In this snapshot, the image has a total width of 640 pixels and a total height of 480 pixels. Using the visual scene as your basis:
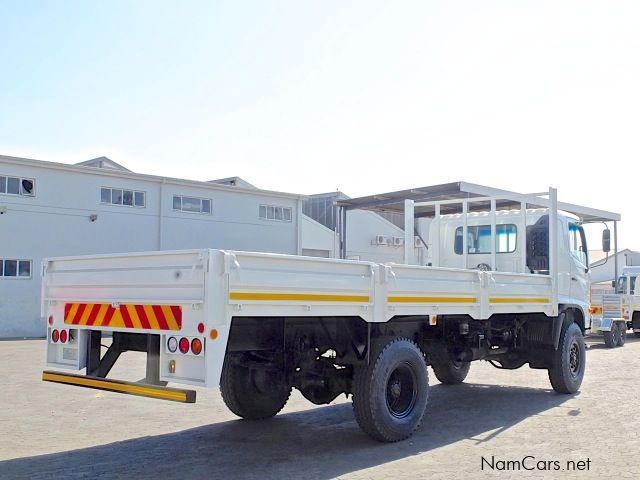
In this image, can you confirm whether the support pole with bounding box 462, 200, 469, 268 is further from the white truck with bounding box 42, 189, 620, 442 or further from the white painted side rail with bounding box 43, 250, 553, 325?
the white painted side rail with bounding box 43, 250, 553, 325

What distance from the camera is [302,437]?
755 centimetres

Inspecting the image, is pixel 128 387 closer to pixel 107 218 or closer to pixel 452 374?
pixel 452 374

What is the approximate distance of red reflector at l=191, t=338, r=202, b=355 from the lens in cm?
555

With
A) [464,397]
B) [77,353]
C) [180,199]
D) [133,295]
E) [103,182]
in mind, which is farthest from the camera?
[180,199]

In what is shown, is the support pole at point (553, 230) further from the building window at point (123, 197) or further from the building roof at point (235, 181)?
the building roof at point (235, 181)

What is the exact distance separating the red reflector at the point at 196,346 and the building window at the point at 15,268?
66.5 ft

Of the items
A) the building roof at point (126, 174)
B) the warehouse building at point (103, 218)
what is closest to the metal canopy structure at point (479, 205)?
the building roof at point (126, 174)

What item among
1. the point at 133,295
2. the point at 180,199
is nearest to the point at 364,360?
the point at 133,295

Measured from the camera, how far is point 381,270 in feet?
22.8

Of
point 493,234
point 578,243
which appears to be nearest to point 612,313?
point 578,243

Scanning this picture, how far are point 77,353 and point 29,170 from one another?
19.2 meters

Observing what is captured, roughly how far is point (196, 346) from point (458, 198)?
8.45m

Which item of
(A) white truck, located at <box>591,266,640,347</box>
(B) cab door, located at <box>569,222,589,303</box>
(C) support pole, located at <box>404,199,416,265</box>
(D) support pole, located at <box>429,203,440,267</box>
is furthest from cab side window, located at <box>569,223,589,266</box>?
(A) white truck, located at <box>591,266,640,347</box>

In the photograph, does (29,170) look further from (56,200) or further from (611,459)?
(611,459)
